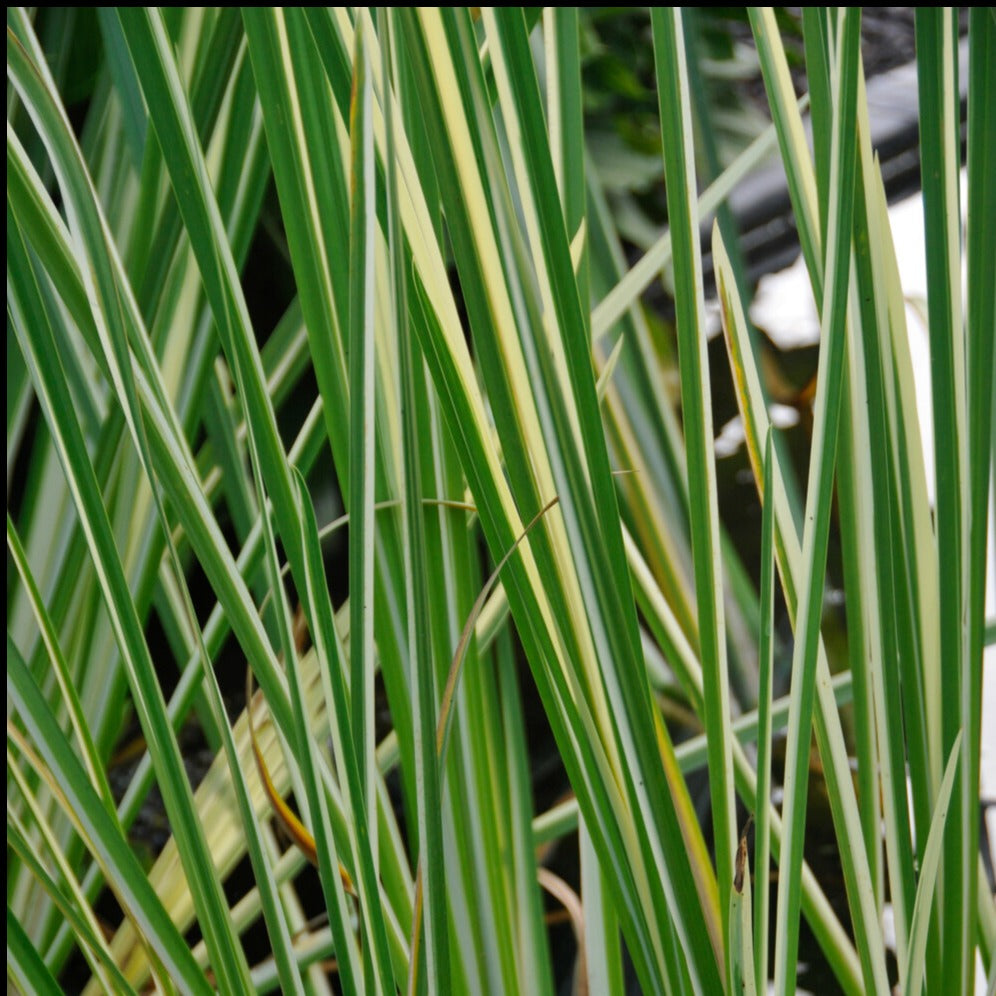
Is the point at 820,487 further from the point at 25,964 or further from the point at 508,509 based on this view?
the point at 25,964

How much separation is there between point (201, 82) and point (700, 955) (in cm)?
34

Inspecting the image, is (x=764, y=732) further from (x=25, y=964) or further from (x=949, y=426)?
(x=25, y=964)

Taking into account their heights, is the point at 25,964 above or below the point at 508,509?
below

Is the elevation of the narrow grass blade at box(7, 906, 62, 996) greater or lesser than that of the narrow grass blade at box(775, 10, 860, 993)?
lesser

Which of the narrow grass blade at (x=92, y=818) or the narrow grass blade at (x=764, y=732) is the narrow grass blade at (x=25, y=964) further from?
the narrow grass blade at (x=764, y=732)

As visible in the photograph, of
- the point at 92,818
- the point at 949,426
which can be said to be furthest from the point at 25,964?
the point at 949,426

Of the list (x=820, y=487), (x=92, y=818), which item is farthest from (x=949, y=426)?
(x=92, y=818)

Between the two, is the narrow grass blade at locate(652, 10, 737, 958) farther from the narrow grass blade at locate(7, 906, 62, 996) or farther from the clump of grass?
the narrow grass blade at locate(7, 906, 62, 996)

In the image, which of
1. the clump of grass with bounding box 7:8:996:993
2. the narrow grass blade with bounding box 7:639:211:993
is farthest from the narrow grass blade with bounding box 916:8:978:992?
the narrow grass blade with bounding box 7:639:211:993

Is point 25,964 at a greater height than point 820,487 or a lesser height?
lesser

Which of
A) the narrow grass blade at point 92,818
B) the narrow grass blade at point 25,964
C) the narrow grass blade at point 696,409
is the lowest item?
the narrow grass blade at point 25,964

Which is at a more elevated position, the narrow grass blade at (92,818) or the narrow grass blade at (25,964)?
the narrow grass blade at (92,818)

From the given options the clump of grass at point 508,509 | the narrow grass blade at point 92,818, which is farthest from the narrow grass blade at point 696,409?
the narrow grass blade at point 92,818

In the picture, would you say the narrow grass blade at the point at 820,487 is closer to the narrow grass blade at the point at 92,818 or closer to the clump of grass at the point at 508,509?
the clump of grass at the point at 508,509
